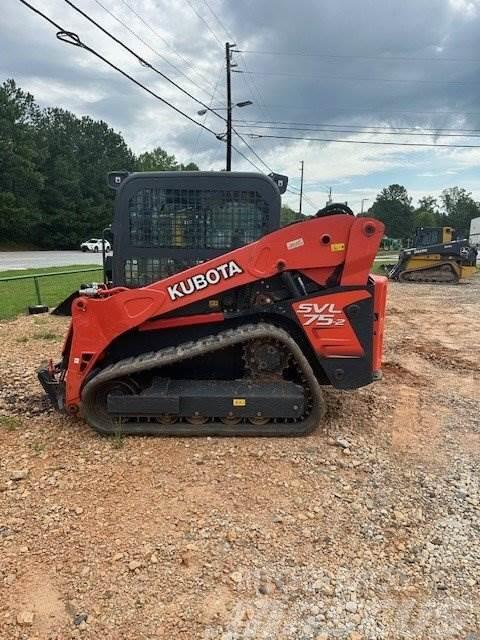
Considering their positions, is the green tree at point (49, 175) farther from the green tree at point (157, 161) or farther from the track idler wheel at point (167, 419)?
the track idler wheel at point (167, 419)

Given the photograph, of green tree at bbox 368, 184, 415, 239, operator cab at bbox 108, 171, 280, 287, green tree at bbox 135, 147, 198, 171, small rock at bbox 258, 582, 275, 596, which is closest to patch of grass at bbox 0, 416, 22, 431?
operator cab at bbox 108, 171, 280, 287

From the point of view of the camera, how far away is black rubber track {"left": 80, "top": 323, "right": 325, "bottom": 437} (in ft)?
13.8

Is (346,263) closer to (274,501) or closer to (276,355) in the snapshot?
(276,355)

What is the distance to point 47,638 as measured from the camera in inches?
92.1

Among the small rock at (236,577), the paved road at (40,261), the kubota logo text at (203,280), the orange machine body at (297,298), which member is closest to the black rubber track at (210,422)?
the orange machine body at (297,298)

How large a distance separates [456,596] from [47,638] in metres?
1.92

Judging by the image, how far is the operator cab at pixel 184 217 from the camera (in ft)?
15.8

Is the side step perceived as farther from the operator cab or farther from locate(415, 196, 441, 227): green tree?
locate(415, 196, 441, 227): green tree

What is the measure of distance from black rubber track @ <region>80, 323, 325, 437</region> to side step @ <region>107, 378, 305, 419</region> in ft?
0.33

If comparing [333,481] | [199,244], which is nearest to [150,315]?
[199,244]

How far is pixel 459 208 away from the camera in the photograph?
408ft

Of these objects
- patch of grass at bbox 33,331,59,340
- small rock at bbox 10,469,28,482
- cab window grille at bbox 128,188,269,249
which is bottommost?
small rock at bbox 10,469,28,482

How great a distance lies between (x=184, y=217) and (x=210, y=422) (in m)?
1.86

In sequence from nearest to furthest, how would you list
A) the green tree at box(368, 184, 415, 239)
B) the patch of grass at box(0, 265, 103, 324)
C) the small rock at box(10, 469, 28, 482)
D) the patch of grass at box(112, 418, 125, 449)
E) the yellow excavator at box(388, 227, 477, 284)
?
the small rock at box(10, 469, 28, 482) < the patch of grass at box(112, 418, 125, 449) < the patch of grass at box(0, 265, 103, 324) < the yellow excavator at box(388, 227, 477, 284) < the green tree at box(368, 184, 415, 239)
